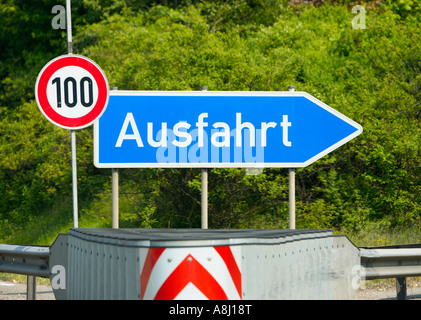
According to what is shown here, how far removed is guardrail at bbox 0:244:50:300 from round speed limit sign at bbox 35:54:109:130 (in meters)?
1.54

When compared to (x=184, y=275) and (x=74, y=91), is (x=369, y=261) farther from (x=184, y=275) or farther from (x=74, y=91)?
(x=74, y=91)

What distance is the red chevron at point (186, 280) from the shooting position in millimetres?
4680

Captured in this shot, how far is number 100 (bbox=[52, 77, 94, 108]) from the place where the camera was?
825 centimetres

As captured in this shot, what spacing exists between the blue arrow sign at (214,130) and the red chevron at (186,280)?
413 centimetres

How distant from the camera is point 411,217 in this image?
1504cm

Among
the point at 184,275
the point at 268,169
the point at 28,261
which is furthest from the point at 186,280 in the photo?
the point at 268,169

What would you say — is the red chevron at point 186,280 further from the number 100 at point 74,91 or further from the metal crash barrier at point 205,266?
the number 100 at point 74,91

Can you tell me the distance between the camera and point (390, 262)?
7.26 meters

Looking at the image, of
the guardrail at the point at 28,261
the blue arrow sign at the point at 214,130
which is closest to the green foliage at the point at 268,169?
the blue arrow sign at the point at 214,130

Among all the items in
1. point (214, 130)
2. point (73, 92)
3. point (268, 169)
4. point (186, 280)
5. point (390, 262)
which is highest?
point (73, 92)

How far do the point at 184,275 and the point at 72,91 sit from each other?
416 cm

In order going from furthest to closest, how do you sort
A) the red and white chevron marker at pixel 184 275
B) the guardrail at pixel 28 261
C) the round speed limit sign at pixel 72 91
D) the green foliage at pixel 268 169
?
the green foliage at pixel 268 169 → the round speed limit sign at pixel 72 91 → the guardrail at pixel 28 261 → the red and white chevron marker at pixel 184 275

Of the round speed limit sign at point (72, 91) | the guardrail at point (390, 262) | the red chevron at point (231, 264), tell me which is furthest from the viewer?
the round speed limit sign at point (72, 91)
